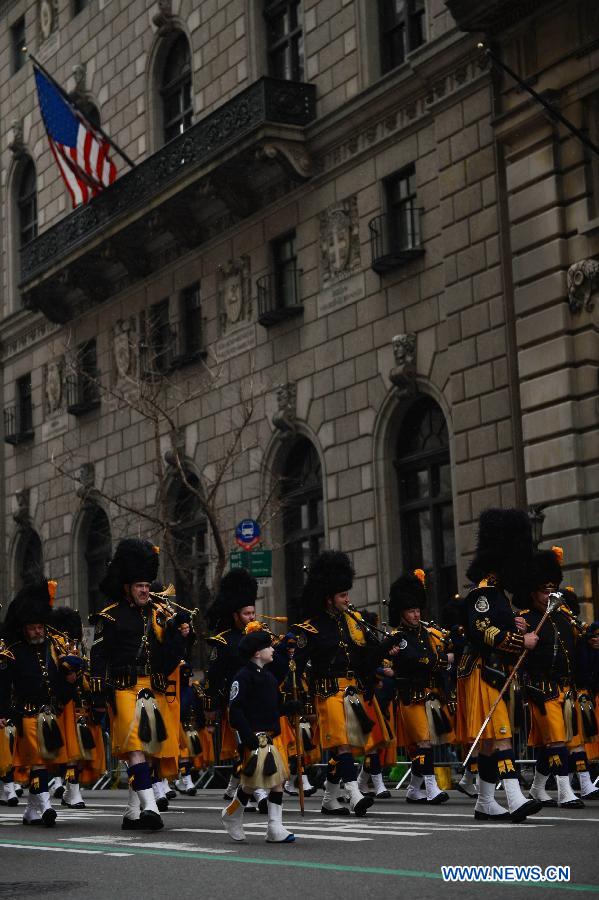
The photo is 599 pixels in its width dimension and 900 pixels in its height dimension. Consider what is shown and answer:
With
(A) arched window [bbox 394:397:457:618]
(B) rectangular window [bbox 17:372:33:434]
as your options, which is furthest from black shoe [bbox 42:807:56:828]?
(B) rectangular window [bbox 17:372:33:434]

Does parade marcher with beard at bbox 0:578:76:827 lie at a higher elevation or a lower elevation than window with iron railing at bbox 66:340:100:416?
lower

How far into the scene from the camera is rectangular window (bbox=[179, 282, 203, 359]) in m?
36.3

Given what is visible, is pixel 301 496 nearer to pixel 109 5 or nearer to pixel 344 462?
pixel 344 462

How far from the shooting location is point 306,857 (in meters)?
10.9

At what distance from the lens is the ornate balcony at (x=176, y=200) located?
3234 centimetres

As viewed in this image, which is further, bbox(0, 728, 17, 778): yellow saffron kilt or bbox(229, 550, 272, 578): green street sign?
bbox(229, 550, 272, 578): green street sign

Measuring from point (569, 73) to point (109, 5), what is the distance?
18.7m

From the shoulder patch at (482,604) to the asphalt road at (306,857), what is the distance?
5.27 ft

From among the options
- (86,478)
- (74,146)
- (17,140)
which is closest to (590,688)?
(74,146)

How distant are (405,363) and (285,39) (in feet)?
28.5

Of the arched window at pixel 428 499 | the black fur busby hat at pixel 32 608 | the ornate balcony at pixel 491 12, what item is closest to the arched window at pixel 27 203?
the arched window at pixel 428 499

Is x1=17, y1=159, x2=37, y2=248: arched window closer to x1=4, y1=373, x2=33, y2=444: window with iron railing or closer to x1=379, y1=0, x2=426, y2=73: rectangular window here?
x1=4, y1=373, x2=33, y2=444: window with iron railing

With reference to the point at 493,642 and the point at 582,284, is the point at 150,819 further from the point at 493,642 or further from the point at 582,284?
the point at 582,284

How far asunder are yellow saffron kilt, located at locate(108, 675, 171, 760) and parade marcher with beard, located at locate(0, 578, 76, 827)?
198 centimetres
